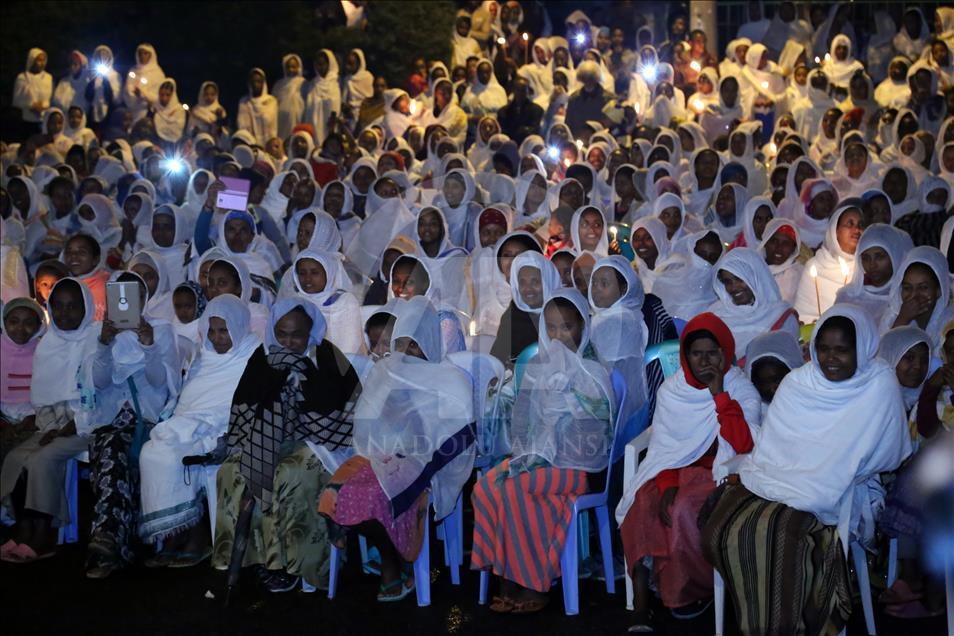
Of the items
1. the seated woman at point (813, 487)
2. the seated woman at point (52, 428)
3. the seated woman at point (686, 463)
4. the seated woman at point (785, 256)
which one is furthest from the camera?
the seated woman at point (785, 256)

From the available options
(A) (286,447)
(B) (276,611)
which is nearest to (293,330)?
(A) (286,447)

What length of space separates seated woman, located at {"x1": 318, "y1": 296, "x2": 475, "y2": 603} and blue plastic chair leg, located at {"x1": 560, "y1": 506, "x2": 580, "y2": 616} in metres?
0.56

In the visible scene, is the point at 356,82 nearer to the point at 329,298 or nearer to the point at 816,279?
the point at 329,298

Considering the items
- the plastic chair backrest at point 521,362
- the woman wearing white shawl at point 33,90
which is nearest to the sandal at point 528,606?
the plastic chair backrest at point 521,362

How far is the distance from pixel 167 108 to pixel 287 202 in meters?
5.34

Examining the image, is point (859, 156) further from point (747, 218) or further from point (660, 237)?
point (660, 237)

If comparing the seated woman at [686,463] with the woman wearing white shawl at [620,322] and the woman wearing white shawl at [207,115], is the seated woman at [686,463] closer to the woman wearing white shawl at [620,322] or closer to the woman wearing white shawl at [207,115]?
the woman wearing white shawl at [620,322]

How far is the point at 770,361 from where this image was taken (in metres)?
4.96

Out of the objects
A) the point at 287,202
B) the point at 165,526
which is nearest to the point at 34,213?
the point at 287,202

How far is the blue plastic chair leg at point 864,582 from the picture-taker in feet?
14.6

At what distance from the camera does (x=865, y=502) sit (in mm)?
4508

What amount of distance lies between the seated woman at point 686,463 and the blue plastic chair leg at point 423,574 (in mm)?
→ 805

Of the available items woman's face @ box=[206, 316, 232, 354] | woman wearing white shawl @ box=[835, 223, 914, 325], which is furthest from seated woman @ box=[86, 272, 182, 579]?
woman wearing white shawl @ box=[835, 223, 914, 325]

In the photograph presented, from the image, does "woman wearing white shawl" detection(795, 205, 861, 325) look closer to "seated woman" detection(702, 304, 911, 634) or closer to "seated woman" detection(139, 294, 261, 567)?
"seated woman" detection(702, 304, 911, 634)
